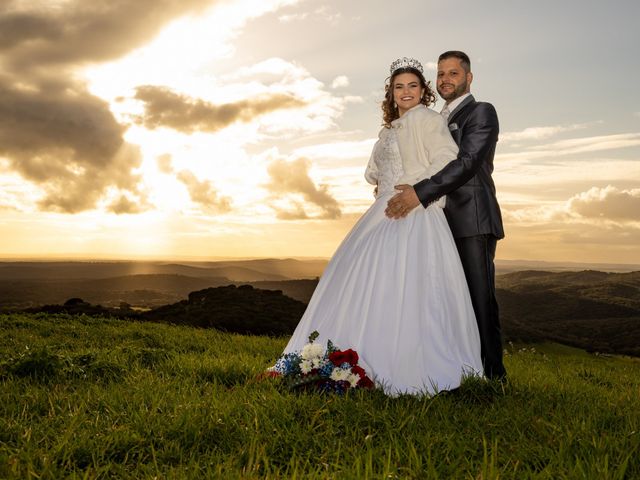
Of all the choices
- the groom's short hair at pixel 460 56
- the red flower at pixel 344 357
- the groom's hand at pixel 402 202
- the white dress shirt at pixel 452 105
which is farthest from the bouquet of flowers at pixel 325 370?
the groom's short hair at pixel 460 56

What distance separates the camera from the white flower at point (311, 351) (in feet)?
19.3

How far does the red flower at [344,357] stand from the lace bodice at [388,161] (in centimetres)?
195

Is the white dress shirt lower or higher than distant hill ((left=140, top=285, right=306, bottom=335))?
higher

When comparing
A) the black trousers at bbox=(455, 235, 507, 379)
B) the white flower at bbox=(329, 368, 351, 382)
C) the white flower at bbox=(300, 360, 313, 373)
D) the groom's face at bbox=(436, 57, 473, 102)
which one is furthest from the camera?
the groom's face at bbox=(436, 57, 473, 102)

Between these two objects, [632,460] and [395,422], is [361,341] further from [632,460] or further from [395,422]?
[632,460]

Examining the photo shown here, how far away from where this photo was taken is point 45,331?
1193 centimetres

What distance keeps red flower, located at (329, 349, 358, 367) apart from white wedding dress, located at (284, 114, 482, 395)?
0.26 meters

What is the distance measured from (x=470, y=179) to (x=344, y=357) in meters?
2.40

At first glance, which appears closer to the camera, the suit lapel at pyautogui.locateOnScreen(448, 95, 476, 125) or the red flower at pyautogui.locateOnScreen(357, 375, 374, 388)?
the red flower at pyautogui.locateOnScreen(357, 375, 374, 388)

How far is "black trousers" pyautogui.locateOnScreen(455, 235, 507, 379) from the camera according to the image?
643 centimetres

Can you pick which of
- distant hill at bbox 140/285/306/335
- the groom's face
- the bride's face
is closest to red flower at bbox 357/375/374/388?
the bride's face

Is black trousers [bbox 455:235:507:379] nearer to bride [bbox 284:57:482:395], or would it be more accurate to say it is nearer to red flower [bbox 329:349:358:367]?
bride [bbox 284:57:482:395]

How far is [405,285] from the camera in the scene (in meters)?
6.16

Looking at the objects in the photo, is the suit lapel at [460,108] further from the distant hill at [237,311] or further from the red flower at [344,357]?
the distant hill at [237,311]
